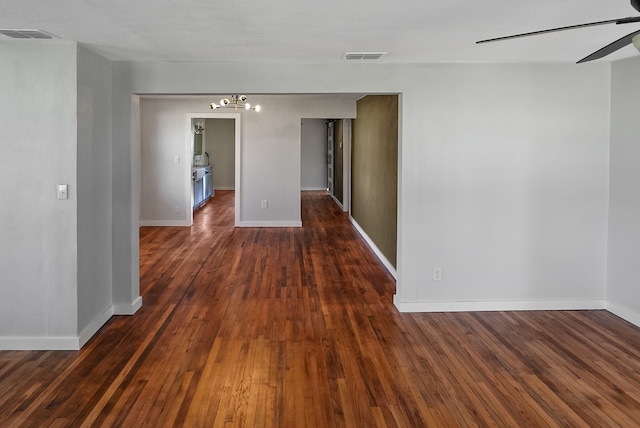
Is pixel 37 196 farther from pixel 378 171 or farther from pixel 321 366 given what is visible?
pixel 378 171

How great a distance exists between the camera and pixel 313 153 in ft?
55.0

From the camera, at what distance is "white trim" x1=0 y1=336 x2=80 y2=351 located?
3.75 meters

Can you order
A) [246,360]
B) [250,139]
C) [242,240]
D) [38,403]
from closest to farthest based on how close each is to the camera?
[38,403] → [246,360] → [242,240] → [250,139]

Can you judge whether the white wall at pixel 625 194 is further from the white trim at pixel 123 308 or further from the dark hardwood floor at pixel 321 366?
the white trim at pixel 123 308

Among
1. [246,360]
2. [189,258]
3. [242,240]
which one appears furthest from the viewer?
[242,240]

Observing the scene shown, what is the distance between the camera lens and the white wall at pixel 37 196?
12.0 ft

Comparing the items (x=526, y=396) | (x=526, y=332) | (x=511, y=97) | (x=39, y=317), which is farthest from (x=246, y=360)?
(x=511, y=97)

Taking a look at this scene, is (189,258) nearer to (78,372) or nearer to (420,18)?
(78,372)

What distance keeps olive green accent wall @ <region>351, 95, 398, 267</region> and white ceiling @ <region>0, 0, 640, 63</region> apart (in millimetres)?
1982

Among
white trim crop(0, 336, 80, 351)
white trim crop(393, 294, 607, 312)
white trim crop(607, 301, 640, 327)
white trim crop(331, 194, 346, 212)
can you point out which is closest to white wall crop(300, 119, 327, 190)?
white trim crop(331, 194, 346, 212)

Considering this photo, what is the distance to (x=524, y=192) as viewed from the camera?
4.66 metres

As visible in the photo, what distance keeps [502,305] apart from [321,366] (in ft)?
6.63

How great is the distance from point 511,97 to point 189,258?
4279 mm

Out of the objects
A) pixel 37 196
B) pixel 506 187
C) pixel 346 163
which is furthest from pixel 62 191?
pixel 346 163
